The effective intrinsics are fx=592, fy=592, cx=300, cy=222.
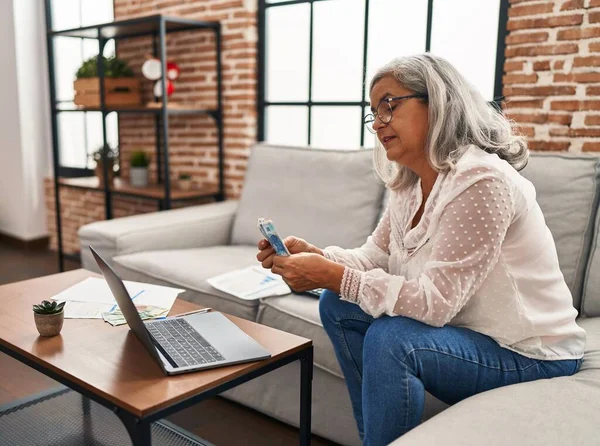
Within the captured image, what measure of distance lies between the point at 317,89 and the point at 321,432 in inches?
75.9

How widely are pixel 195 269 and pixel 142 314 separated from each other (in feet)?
2.42

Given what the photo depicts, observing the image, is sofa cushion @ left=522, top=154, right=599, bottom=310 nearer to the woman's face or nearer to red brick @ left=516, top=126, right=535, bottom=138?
red brick @ left=516, top=126, right=535, bottom=138

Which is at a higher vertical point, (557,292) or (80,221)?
(557,292)

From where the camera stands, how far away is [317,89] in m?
3.25

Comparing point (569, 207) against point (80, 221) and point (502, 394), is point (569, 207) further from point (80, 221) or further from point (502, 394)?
point (80, 221)

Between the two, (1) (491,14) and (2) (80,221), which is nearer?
(1) (491,14)

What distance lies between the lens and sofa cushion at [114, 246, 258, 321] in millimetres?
2145

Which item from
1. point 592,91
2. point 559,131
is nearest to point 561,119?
point 559,131

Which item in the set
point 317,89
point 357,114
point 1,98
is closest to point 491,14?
point 357,114

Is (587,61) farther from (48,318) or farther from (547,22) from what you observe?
(48,318)

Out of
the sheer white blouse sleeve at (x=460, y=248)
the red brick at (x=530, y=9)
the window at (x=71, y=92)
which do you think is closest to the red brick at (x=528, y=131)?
the red brick at (x=530, y=9)

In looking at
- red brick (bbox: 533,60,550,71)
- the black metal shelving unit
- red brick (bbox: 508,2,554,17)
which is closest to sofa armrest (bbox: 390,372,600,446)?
red brick (bbox: 533,60,550,71)

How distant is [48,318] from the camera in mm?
1478

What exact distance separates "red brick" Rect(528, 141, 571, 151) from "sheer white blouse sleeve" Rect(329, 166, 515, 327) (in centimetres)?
114
